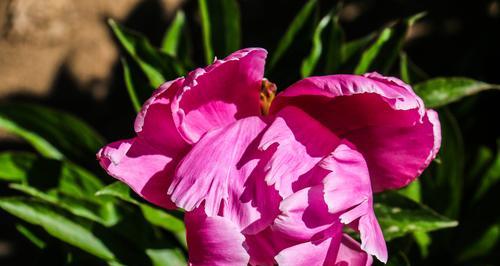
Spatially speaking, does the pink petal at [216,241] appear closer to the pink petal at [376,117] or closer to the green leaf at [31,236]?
the pink petal at [376,117]

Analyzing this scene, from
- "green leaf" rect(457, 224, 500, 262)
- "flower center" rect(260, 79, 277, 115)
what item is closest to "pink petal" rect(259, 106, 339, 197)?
"flower center" rect(260, 79, 277, 115)

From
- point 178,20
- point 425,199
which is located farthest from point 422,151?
point 178,20

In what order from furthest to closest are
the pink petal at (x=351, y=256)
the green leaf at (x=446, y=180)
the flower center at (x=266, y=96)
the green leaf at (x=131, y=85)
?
1. the green leaf at (x=446, y=180)
2. the green leaf at (x=131, y=85)
3. the flower center at (x=266, y=96)
4. the pink petal at (x=351, y=256)

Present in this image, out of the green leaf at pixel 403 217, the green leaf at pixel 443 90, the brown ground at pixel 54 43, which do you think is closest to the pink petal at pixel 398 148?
the green leaf at pixel 403 217

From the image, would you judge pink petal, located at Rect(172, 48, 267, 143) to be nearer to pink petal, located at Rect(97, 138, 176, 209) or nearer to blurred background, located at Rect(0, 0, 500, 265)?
pink petal, located at Rect(97, 138, 176, 209)

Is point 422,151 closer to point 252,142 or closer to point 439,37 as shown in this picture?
point 252,142
